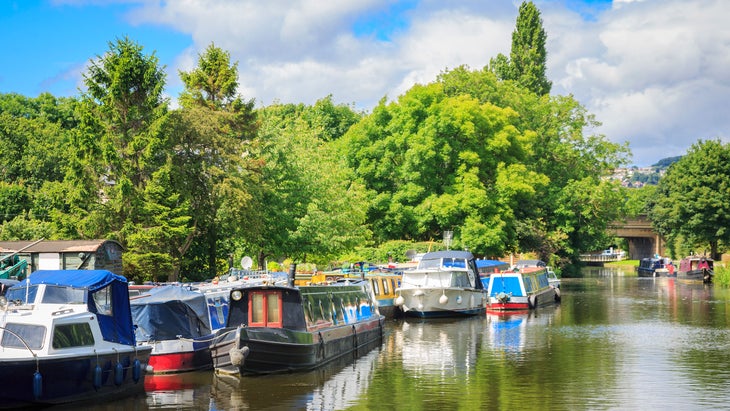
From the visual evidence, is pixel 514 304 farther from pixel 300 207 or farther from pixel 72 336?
pixel 72 336

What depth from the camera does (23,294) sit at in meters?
24.1

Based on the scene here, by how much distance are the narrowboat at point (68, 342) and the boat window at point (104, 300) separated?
0.09ft

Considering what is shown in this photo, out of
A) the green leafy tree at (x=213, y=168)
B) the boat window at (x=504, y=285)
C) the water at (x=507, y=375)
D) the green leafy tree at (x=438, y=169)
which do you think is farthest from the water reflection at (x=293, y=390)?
the green leafy tree at (x=438, y=169)

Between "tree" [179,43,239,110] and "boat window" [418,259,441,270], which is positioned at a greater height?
"tree" [179,43,239,110]

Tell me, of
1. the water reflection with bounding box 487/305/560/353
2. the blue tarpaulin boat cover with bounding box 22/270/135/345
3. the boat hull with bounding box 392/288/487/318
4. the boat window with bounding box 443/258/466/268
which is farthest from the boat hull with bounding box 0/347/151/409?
the boat window with bounding box 443/258/466/268

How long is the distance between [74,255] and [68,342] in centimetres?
2319

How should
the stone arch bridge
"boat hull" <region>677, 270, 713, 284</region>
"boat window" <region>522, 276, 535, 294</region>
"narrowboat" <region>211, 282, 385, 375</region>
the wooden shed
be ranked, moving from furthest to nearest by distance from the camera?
the stone arch bridge < "boat hull" <region>677, 270, 713, 284</region> < "boat window" <region>522, 276, 535, 294</region> < the wooden shed < "narrowboat" <region>211, 282, 385, 375</region>

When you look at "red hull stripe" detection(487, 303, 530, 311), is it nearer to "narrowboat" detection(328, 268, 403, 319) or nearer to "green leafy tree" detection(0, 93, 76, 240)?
"narrowboat" detection(328, 268, 403, 319)

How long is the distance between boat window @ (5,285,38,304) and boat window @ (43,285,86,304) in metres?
0.35

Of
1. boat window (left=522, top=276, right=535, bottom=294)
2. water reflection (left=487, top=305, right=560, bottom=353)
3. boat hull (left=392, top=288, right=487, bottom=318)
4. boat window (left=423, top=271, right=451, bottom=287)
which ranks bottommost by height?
water reflection (left=487, top=305, right=560, bottom=353)

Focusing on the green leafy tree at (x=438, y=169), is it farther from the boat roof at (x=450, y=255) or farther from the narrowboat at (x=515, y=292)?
the boat roof at (x=450, y=255)

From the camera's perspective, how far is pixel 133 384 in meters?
24.6

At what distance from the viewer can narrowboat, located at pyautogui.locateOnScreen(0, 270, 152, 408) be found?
21.3 metres

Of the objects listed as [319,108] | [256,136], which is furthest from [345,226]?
[319,108]
